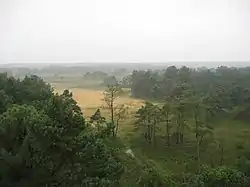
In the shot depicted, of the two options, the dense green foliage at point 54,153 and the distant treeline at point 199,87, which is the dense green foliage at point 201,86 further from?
the dense green foliage at point 54,153

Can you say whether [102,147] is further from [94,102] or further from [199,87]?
[94,102]

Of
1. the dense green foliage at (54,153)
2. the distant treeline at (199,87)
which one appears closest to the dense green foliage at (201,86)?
the distant treeline at (199,87)

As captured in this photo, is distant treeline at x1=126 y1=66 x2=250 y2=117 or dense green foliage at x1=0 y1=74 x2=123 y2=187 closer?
dense green foliage at x1=0 y1=74 x2=123 y2=187

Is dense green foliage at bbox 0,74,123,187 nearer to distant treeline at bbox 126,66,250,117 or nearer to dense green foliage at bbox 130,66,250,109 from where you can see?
distant treeline at bbox 126,66,250,117

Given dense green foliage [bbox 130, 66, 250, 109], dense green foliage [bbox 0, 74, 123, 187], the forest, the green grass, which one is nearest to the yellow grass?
dense green foliage [bbox 130, 66, 250, 109]

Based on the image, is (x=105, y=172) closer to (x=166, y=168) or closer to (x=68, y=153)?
(x=68, y=153)

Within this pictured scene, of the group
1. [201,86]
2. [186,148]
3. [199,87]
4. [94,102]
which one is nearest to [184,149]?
[186,148]

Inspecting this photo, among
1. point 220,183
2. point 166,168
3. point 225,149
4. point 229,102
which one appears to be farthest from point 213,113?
point 220,183

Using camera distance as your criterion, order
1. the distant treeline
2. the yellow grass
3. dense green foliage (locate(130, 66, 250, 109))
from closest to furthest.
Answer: the distant treeline → dense green foliage (locate(130, 66, 250, 109)) → the yellow grass
